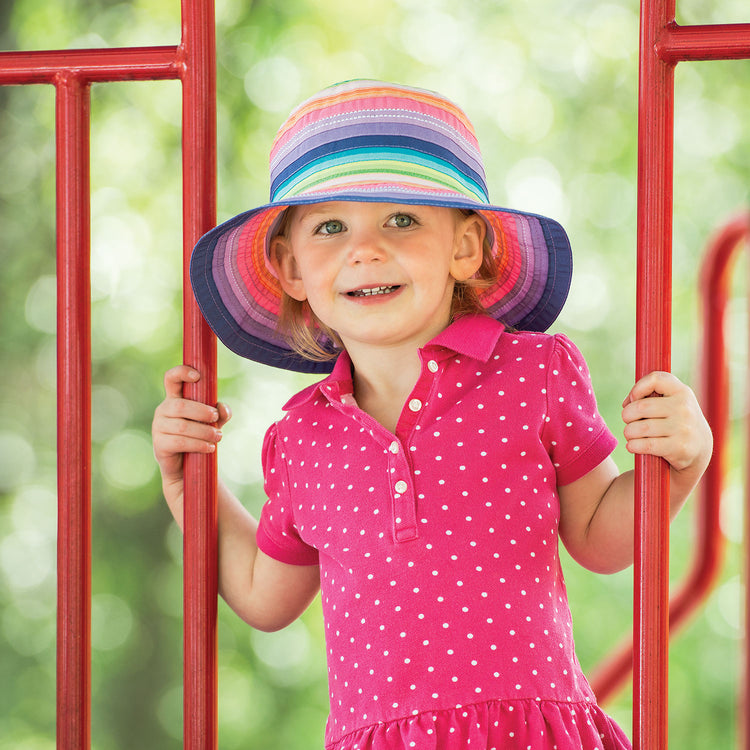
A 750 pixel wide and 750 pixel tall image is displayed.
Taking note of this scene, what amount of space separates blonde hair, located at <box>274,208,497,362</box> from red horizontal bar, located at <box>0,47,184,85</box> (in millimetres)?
264

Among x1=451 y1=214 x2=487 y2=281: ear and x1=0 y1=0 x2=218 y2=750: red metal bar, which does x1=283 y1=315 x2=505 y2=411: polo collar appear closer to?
x1=451 y1=214 x2=487 y2=281: ear

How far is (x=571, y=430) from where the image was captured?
3.62ft

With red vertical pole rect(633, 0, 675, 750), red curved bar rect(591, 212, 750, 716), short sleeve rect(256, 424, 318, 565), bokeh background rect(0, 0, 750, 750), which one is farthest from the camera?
bokeh background rect(0, 0, 750, 750)

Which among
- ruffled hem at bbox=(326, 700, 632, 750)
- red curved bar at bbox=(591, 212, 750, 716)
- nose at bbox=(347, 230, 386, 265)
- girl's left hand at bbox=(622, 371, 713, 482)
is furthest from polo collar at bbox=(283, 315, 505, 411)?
red curved bar at bbox=(591, 212, 750, 716)

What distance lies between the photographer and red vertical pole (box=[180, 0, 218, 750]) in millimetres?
996

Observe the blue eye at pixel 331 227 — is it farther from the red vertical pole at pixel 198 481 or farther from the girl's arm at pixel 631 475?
the girl's arm at pixel 631 475

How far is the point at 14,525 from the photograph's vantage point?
3625mm

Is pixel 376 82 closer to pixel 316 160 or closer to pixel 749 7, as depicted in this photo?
pixel 316 160

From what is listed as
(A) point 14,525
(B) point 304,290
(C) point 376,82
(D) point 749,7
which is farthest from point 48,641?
(D) point 749,7

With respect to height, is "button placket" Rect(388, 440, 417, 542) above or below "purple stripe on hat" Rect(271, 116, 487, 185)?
below

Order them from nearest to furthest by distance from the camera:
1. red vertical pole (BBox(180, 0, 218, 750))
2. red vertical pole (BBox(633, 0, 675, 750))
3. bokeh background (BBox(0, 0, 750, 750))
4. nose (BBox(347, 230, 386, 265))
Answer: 1. red vertical pole (BBox(633, 0, 675, 750))
2. red vertical pole (BBox(180, 0, 218, 750))
3. nose (BBox(347, 230, 386, 265))
4. bokeh background (BBox(0, 0, 750, 750))

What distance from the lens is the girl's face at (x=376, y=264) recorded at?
43.9 inches

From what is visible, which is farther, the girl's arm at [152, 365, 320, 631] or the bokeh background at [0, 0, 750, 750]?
the bokeh background at [0, 0, 750, 750]

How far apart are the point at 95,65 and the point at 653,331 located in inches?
23.0
